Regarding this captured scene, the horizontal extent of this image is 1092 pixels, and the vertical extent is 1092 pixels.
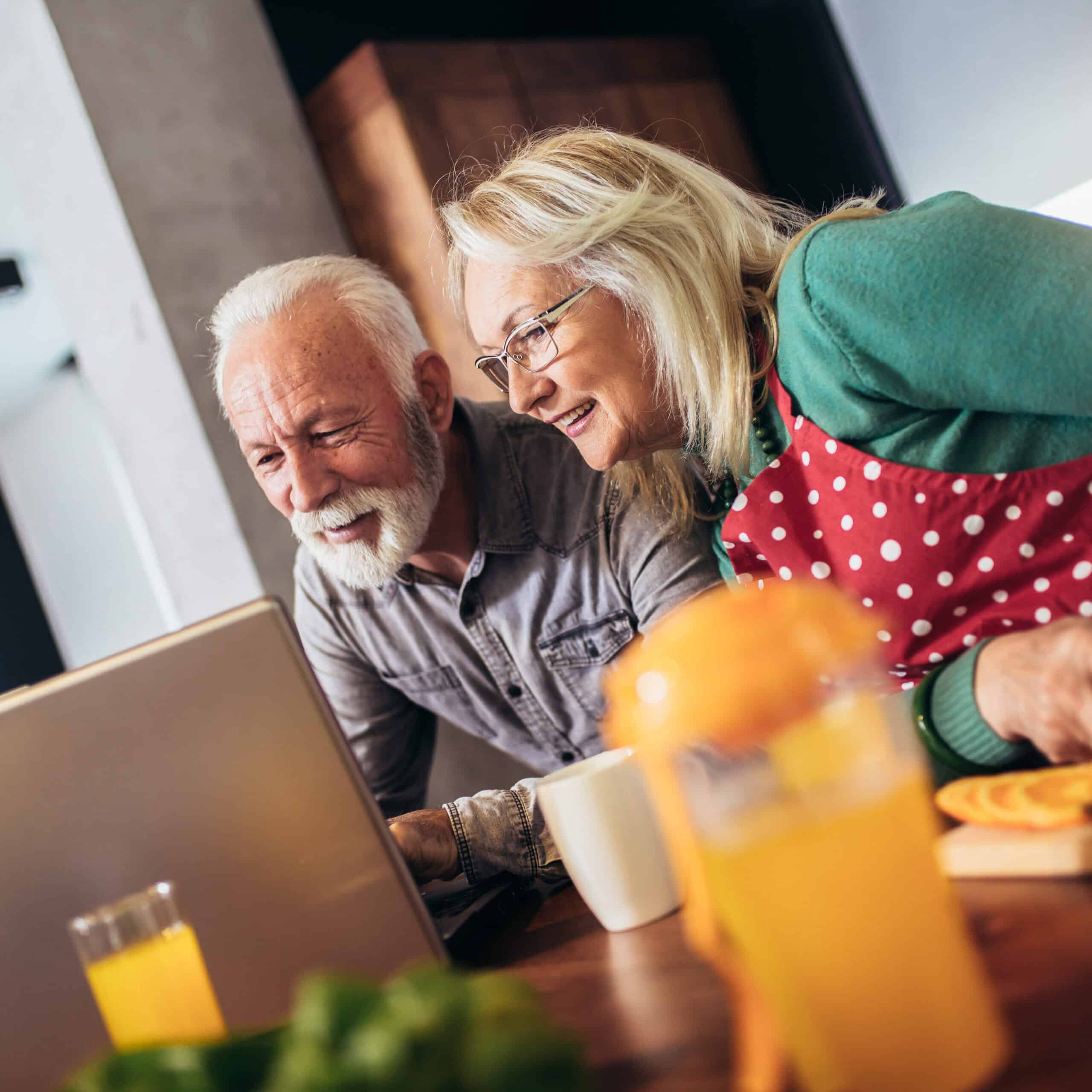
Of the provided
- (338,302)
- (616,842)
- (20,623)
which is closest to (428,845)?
(616,842)

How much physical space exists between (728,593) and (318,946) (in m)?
0.42

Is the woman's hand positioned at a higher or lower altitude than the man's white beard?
lower

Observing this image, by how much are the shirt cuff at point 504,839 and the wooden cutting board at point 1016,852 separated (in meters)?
0.45

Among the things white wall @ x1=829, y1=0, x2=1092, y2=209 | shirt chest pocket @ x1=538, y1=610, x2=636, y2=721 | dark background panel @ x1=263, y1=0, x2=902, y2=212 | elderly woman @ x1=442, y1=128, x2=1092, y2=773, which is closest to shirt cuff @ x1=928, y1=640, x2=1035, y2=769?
elderly woman @ x1=442, y1=128, x2=1092, y2=773

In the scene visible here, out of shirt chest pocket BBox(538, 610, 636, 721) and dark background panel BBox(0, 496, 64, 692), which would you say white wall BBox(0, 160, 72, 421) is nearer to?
dark background panel BBox(0, 496, 64, 692)

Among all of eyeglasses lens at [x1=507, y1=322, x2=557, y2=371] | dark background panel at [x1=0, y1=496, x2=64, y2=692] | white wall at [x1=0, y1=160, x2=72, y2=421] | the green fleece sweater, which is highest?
white wall at [x1=0, y1=160, x2=72, y2=421]

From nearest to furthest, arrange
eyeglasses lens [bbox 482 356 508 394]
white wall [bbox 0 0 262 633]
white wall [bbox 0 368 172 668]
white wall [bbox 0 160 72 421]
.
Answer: eyeglasses lens [bbox 482 356 508 394] < white wall [bbox 0 0 262 633] < white wall [bbox 0 160 72 421] < white wall [bbox 0 368 172 668]

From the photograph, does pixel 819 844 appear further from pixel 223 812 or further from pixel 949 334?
pixel 949 334

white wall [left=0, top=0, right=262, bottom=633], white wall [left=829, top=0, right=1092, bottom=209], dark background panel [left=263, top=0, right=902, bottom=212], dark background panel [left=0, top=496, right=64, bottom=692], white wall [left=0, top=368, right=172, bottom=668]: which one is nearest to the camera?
white wall [left=0, top=0, right=262, bottom=633]

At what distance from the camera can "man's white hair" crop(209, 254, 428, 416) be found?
150 centimetres

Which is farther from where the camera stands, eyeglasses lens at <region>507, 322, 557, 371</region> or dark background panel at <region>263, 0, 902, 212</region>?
dark background panel at <region>263, 0, 902, 212</region>

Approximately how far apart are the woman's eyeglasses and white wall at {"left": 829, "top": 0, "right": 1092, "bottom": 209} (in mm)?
2320

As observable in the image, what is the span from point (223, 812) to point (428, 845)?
33 centimetres

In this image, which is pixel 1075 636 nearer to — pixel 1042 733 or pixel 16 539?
pixel 1042 733
